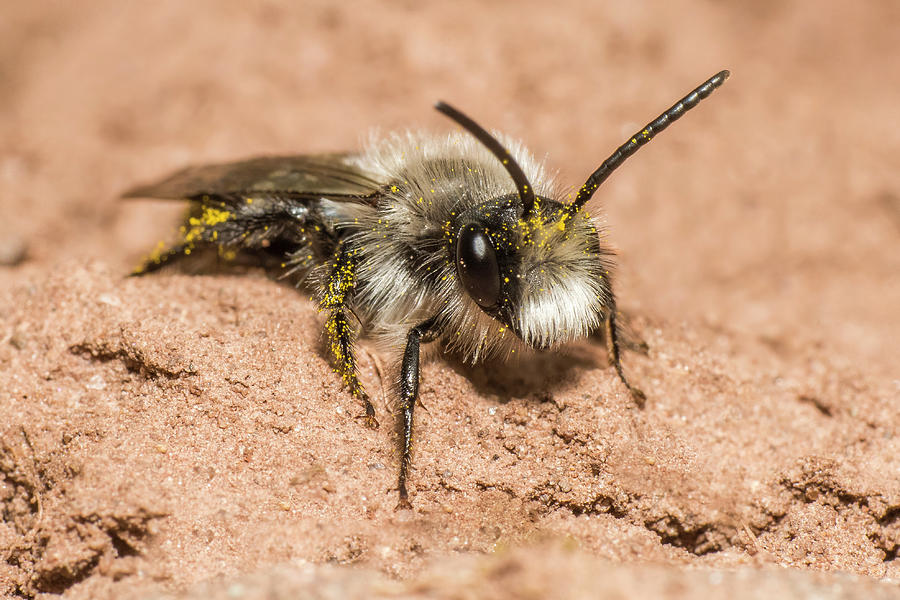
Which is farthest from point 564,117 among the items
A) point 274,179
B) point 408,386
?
point 408,386

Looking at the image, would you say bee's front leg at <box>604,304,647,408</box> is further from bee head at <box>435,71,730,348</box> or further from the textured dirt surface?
bee head at <box>435,71,730,348</box>

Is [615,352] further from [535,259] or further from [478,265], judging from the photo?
[478,265]

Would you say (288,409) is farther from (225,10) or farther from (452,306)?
(225,10)

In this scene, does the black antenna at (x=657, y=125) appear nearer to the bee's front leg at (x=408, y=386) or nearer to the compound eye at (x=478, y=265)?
the compound eye at (x=478, y=265)

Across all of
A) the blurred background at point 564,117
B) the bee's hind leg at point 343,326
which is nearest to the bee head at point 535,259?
the bee's hind leg at point 343,326

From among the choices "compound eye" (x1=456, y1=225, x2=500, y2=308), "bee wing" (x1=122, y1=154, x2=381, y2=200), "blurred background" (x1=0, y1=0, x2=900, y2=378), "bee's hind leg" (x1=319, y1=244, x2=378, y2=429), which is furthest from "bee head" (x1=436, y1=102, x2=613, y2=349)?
"blurred background" (x1=0, y1=0, x2=900, y2=378)

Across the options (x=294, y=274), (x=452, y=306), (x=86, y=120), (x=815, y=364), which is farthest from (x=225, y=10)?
(x=815, y=364)

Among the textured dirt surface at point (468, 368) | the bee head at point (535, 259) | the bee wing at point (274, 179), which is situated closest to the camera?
the textured dirt surface at point (468, 368)
